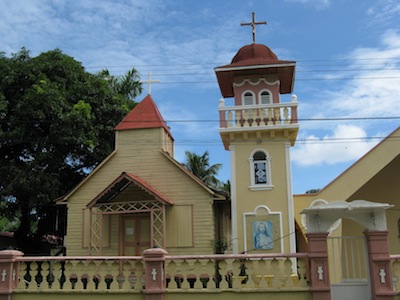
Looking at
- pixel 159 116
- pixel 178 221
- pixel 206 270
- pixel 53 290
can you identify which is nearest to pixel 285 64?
pixel 159 116

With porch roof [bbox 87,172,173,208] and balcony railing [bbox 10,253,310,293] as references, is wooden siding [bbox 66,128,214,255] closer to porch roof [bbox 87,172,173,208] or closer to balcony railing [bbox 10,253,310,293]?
porch roof [bbox 87,172,173,208]

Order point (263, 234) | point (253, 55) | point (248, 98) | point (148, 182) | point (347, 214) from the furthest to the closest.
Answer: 1. point (148, 182)
2. point (253, 55)
3. point (248, 98)
4. point (263, 234)
5. point (347, 214)

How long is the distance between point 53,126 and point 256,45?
8.56 m

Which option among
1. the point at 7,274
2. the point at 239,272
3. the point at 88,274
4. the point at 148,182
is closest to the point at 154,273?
the point at 88,274

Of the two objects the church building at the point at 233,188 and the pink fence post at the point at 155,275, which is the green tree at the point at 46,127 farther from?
the pink fence post at the point at 155,275

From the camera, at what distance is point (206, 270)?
9.13m

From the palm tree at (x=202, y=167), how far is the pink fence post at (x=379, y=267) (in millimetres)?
29657

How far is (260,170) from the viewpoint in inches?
591

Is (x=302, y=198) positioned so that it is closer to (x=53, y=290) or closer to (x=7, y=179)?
(x=53, y=290)

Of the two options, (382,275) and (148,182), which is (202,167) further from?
(382,275)

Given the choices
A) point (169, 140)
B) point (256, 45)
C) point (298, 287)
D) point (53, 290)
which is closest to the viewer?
point (298, 287)

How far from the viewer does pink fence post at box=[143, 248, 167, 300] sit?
29.3 feet

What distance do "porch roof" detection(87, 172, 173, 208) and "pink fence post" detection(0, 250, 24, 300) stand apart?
565 cm

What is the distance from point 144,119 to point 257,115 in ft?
→ 14.2
